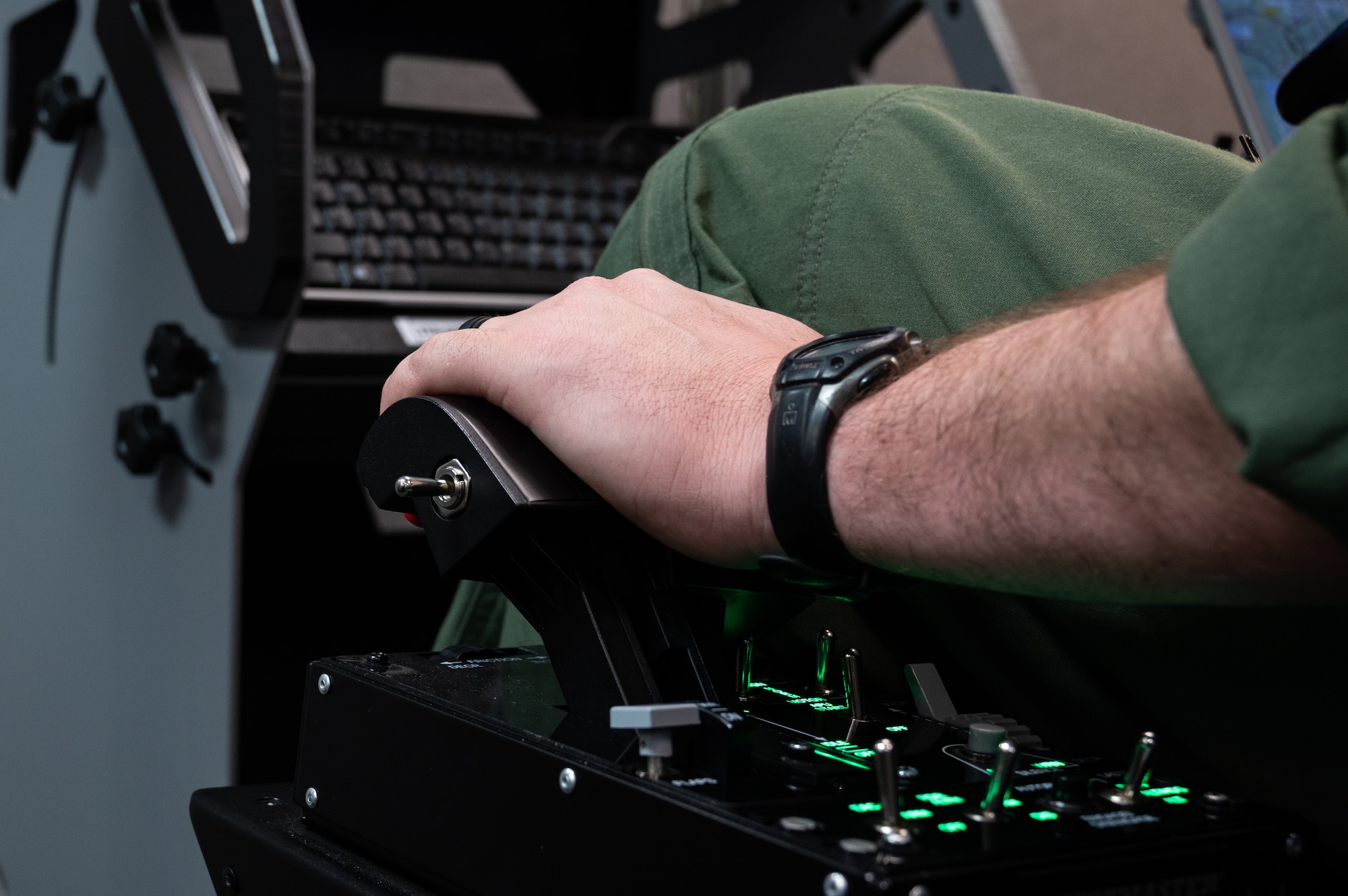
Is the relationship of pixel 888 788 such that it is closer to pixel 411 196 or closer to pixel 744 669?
pixel 744 669

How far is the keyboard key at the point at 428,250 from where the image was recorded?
1108mm

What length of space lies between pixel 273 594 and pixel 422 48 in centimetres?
66

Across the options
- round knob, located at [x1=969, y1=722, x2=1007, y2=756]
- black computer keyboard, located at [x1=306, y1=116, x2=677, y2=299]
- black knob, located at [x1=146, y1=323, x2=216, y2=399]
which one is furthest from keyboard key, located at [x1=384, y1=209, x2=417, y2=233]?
round knob, located at [x1=969, y1=722, x2=1007, y2=756]

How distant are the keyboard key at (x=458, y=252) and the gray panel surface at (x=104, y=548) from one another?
228 mm

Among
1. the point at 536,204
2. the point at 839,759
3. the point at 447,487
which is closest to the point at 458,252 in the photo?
the point at 536,204

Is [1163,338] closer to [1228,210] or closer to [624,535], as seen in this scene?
[1228,210]

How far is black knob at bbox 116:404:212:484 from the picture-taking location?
980 millimetres

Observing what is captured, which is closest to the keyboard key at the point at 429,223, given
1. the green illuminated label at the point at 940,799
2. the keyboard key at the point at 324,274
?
the keyboard key at the point at 324,274

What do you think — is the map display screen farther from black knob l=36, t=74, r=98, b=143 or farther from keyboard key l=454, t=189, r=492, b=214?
black knob l=36, t=74, r=98, b=143

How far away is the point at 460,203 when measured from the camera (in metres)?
1.19

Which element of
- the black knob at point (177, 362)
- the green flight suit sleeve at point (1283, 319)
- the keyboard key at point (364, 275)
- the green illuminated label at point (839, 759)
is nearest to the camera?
the green flight suit sleeve at point (1283, 319)

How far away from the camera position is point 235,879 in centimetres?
56

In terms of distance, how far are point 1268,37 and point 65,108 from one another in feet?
3.81

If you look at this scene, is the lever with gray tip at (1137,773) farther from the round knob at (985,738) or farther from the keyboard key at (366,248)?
the keyboard key at (366,248)
